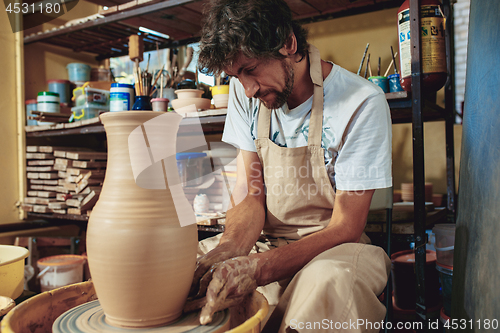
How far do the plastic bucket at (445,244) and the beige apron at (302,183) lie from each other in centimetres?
68

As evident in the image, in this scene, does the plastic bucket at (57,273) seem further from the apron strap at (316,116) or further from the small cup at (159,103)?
the apron strap at (316,116)

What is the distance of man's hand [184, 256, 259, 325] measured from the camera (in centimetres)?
97

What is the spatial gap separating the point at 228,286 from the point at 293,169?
72cm

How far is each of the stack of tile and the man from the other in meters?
1.63

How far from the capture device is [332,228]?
1.39 meters

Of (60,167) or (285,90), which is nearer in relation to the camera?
(285,90)

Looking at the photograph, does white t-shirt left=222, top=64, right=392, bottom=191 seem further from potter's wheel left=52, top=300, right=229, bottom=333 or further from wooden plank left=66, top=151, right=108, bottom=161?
wooden plank left=66, top=151, right=108, bottom=161

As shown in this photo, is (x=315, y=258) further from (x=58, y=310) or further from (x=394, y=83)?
(x=394, y=83)

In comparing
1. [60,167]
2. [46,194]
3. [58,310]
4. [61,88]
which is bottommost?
[58,310]

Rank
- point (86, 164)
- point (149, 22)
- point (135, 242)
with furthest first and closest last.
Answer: point (86, 164)
point (149, 22)
point (135, 242)

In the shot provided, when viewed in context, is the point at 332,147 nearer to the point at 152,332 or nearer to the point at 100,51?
the point at 152,332

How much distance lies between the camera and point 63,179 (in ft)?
10.3

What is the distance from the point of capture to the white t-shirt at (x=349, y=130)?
1.45 meters

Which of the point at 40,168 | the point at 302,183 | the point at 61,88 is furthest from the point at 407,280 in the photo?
the point at 61,88
